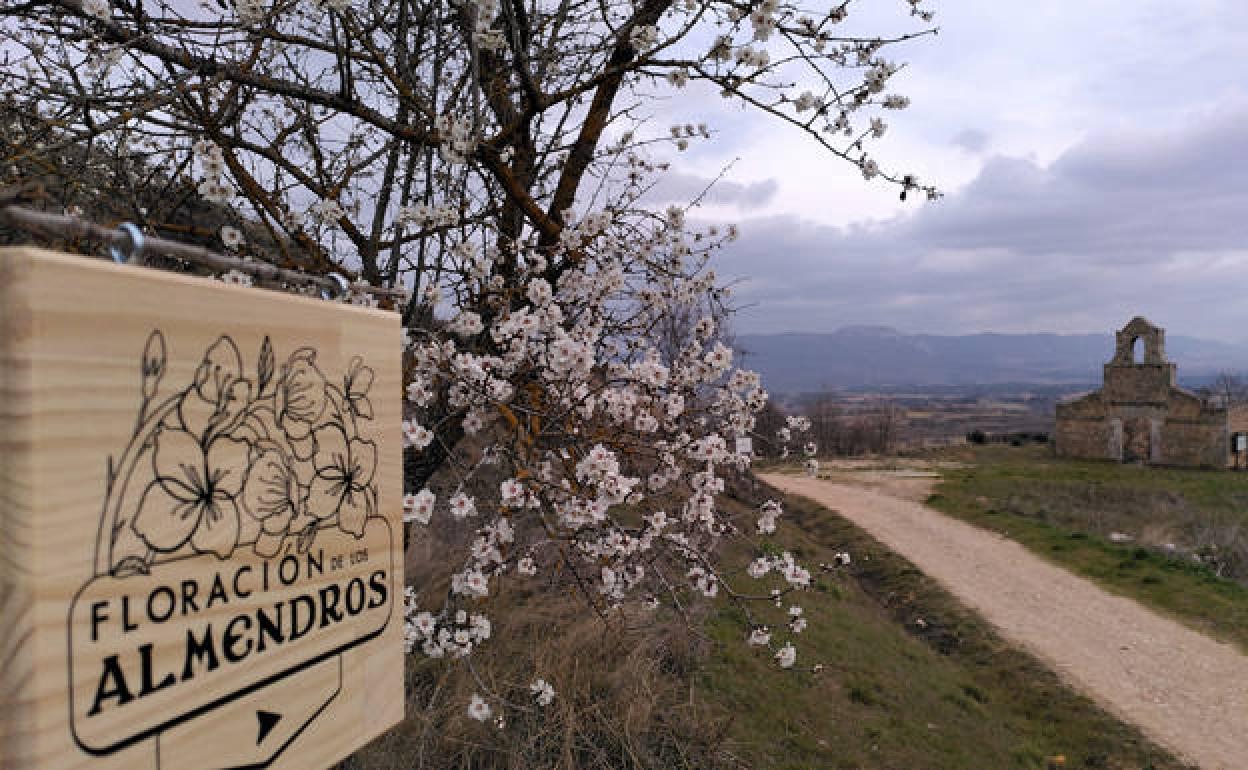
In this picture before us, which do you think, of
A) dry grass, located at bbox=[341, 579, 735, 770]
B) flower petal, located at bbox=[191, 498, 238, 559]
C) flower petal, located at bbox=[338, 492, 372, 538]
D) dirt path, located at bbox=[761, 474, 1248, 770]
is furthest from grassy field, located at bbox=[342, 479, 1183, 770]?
flower petal, located at bbox=[191, 498, 238, 559]

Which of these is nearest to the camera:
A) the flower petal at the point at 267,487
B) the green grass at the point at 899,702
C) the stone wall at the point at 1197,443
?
the flower petal at the point at 267,487

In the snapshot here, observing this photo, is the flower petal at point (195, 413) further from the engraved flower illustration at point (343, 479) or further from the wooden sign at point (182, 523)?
the engraved flower illustration at point (343, 479)

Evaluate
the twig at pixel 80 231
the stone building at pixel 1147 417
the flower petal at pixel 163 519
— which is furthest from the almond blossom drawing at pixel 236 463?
the stone building at pixel 1147 417

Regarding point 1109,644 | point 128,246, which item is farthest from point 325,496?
point 1109,644

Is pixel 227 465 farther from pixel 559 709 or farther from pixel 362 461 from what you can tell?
pixel 559 709

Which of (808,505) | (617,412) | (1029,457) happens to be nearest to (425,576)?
(617,412)

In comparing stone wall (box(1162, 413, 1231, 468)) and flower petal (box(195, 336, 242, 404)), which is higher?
flower petal (box(195, 336, 242, 404))

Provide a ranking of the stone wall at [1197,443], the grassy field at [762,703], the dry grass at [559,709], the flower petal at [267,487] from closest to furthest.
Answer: the flower petal at [267,487] → the dry grass at [559,709] → the grassy field at [762,703] → the stone wall at [1197,443]

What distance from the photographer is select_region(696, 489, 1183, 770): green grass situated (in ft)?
17.4

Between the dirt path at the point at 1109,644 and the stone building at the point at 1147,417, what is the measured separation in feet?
54.3

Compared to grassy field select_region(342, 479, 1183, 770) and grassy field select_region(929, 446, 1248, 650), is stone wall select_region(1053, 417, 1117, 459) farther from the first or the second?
grassy field select_region(342, 479, 1183, 770)

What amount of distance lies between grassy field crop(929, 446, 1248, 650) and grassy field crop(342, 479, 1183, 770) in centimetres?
292

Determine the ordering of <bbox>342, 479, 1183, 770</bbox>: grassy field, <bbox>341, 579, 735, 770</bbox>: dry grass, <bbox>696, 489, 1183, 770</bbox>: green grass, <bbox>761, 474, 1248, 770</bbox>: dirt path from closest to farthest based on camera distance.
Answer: <bbox>341, 579, 735, 770</bbox>: dry grass
<bbox>342, 479, 1183, 770</bbox>: grassy field
<bbox>696, 489, 1183, 770</bbox>: green grass
<bbox>761, 474, 1248, 770</bbox>: dirt path

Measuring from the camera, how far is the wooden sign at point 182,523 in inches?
30.7
